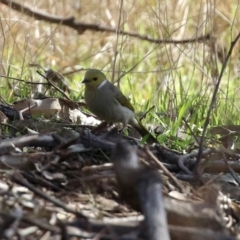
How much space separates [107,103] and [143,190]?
9.02ft

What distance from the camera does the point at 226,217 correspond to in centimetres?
299

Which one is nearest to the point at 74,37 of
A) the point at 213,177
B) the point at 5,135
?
the point at 5,135

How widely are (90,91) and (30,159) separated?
2113 mm

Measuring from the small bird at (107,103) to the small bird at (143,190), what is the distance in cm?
218

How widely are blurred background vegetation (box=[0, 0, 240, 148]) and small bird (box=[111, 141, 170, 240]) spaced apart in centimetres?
213

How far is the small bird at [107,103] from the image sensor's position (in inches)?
199

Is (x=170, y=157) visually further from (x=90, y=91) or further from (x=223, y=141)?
(x=90, y=91)

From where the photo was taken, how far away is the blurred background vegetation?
5.74 metres

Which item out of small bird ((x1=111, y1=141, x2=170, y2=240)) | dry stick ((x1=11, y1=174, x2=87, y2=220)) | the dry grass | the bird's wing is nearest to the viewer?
small bird ((x1=111, y1=141, x2=170, y2=240))

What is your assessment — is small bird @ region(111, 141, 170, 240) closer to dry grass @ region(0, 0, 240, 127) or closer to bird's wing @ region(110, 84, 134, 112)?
bird's wing @ region(110, 84, 134, 112)

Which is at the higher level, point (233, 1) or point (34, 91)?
point (233, 1)

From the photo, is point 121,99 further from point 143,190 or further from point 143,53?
point 143,53

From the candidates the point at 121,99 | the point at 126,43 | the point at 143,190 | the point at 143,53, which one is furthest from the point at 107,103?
the point at 143,53

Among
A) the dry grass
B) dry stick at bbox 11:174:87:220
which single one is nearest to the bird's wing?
the dry grass
